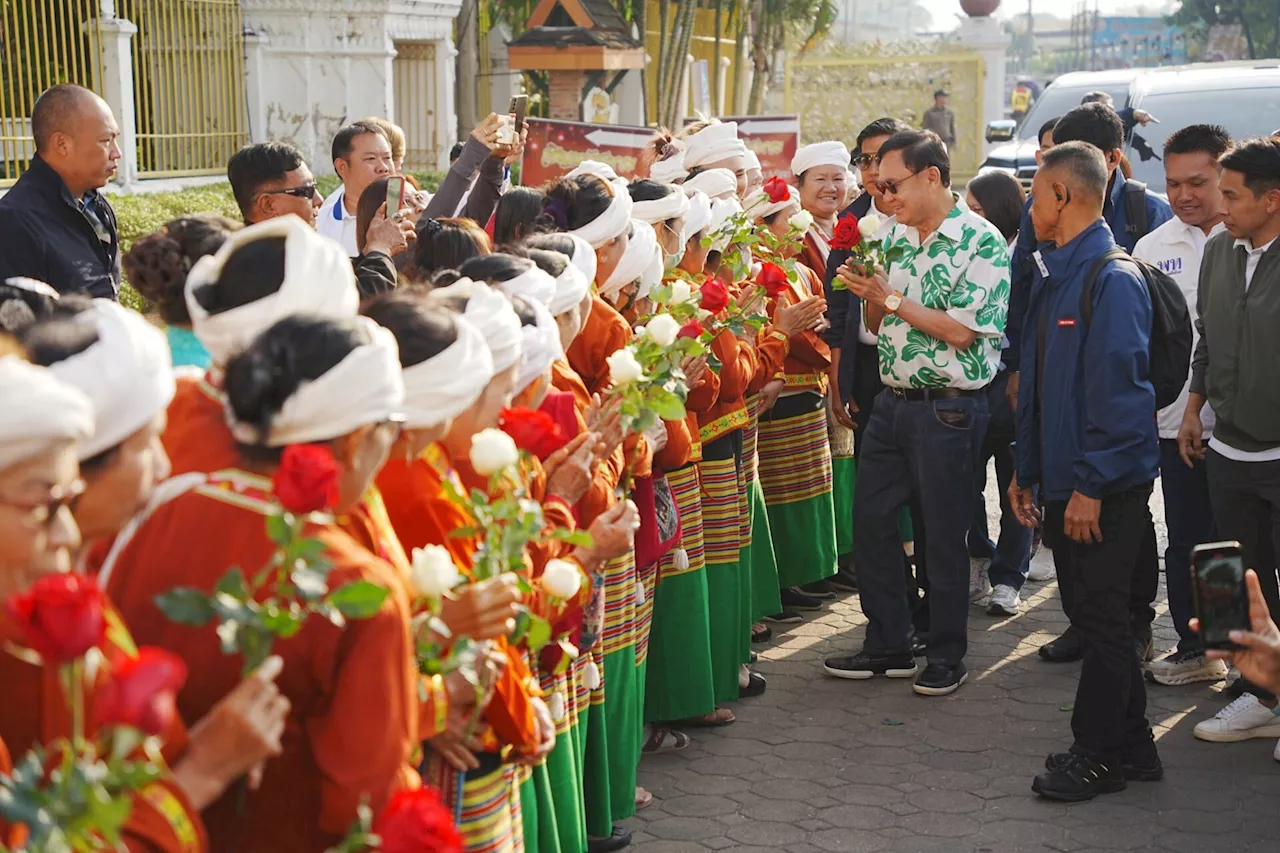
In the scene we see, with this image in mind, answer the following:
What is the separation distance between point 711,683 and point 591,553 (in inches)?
90.2

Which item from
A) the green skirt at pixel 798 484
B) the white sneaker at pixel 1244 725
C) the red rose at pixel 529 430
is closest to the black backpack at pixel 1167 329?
the white sneaker at pixel 1244 725

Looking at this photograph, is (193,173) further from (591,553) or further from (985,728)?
(591,553)

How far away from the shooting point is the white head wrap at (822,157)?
8.16 meters

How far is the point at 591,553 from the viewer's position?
12.6 ft

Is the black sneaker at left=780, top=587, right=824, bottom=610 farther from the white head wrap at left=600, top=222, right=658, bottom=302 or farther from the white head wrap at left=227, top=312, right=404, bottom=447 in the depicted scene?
the white head wrap at left=227, top=312, right=404, bottom=447

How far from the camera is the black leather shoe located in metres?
6.96

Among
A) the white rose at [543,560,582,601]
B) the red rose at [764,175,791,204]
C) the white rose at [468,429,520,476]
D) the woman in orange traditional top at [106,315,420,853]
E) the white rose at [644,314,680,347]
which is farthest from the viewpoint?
the red rose at [764,175,791,204]

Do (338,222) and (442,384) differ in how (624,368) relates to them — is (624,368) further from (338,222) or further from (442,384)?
(338,222)

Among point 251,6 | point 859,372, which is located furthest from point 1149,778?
point 251,6

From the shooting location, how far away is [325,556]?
8.05 ft

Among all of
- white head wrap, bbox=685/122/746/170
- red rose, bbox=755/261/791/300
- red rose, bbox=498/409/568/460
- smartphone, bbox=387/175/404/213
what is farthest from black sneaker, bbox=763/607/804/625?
red rose, bbox=498/409/568/460

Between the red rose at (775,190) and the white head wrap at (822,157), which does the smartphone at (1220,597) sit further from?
the white head wrap at (822,157)

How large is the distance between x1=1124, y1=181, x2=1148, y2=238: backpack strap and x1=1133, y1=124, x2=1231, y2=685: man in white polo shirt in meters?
0.66

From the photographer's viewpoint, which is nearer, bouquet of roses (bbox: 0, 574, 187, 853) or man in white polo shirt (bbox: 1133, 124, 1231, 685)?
bouquet of roses (bbox: 0, 574, 187, 853)
